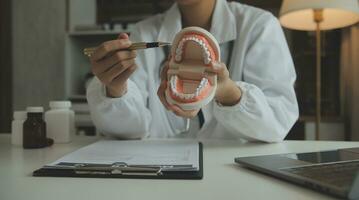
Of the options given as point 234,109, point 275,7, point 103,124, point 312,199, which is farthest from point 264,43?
point 275,7

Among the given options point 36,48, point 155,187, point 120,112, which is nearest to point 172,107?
point 155,187

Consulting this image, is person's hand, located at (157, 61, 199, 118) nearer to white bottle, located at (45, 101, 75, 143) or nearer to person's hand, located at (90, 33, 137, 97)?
person's hand, located at (90, 33, 137, 97)

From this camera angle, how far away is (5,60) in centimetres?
192

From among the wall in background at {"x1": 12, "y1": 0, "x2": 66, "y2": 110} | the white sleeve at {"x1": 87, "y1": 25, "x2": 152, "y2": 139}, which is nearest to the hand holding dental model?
the white sleeve at {"x1": 87, "y1": 25, "x2": 152, "y2": 139}

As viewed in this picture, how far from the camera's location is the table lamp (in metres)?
1.39

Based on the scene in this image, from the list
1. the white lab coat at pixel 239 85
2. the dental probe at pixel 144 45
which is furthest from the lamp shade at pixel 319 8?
the dental probe at pixel 144 45

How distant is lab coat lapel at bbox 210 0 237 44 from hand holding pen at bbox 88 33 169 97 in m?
0.34

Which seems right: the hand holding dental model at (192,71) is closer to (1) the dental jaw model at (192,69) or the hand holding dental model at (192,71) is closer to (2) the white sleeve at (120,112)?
(1) the dental jaw model at (192,69)

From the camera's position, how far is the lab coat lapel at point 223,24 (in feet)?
2.93

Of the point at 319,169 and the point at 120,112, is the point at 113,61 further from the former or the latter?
the point at 319,169

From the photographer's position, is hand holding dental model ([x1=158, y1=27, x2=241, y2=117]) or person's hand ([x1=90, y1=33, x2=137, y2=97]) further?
person's hand ([x1=90, y1=33, x2=137, y2=97])

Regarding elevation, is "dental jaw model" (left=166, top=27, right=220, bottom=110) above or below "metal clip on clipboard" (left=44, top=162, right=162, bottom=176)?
above

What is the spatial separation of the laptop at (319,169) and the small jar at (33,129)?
420 millimetres

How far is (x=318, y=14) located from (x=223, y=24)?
86cm
